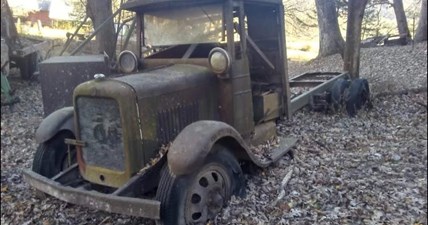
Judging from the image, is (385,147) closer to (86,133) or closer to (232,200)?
(232,200)

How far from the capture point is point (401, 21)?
362cm

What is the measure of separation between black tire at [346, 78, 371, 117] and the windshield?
253 cm

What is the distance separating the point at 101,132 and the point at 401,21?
2.58 m

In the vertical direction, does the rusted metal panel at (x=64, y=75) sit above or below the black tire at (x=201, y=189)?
above

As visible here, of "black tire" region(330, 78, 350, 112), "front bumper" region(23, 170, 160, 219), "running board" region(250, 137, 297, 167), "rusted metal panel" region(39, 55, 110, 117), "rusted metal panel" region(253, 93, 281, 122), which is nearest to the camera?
"front bumper" region(23, 170, 160, 219)

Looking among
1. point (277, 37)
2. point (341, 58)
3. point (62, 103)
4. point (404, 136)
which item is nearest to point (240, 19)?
point (277, 37)

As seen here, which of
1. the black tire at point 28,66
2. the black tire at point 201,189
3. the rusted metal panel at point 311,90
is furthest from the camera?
the black tire at point 28,66

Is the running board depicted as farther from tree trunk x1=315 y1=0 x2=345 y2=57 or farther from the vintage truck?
tree trunk x1=315 y1=0 x2=345 y2=57

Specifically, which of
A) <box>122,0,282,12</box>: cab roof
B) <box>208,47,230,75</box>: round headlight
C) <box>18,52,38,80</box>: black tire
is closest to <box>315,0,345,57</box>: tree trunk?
<box>122,0,282,12</box>: cab roof

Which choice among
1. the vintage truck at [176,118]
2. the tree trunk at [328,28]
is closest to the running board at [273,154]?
the vintage truck at [176,118]

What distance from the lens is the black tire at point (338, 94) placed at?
613 centimetres

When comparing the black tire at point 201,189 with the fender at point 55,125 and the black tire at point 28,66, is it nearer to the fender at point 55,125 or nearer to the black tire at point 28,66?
the fender at point 55,125

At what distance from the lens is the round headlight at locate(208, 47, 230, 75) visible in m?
3.58

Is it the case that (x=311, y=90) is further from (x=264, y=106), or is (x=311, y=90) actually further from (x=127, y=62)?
(x=127, y=62)
